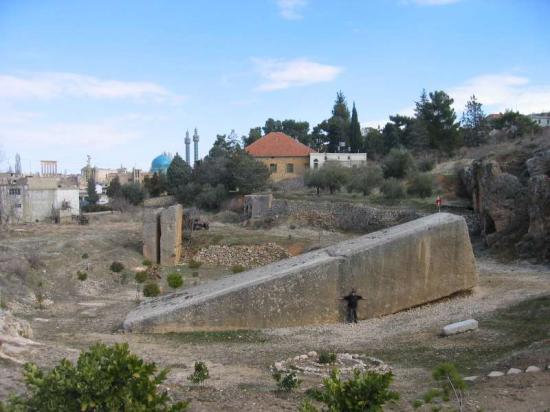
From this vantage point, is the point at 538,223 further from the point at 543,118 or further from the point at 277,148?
the point at 543,118

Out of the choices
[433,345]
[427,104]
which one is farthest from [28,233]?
[427,104]

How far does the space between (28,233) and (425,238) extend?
22313mm

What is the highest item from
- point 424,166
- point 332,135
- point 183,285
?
point 332,135

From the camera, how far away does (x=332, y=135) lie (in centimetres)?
6088

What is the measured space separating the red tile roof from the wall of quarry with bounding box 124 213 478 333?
3700 centimetres

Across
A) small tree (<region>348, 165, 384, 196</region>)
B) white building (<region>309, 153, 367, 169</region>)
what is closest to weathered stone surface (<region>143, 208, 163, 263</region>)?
small tree (<region>348, 165, 384, 196</region>)

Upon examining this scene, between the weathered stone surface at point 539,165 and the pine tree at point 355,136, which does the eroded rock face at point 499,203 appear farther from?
the pine tree at point 355,136

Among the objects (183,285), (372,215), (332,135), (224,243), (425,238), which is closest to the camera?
(425,238)

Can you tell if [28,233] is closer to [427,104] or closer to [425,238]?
[425,238]

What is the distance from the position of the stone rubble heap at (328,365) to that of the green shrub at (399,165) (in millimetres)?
29595

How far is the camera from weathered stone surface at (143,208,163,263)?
74.9 feet

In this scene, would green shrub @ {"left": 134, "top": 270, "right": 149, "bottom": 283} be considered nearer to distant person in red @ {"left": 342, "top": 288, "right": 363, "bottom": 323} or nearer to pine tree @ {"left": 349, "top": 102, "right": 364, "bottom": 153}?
distant person in red @ {"left": 342, "top": 288, "right": 363, "bottom": 323}

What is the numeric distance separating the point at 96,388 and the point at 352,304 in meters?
7.64

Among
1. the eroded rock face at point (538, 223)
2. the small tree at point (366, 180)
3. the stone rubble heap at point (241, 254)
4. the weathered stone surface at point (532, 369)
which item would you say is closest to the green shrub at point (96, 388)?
the weathered stone surface at point (532, 369)
